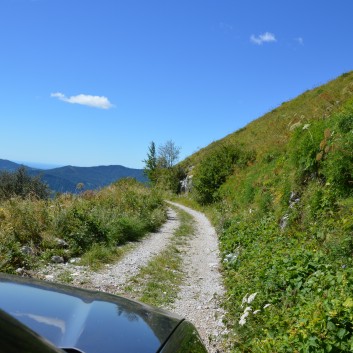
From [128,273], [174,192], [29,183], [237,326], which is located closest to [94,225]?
[128,273]

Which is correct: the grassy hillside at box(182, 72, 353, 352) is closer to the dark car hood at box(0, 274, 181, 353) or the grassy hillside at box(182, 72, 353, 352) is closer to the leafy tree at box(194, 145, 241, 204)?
the dark car hood at box(0, 274, 181, 353)

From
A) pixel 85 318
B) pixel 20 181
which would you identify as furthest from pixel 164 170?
pixel 85 318

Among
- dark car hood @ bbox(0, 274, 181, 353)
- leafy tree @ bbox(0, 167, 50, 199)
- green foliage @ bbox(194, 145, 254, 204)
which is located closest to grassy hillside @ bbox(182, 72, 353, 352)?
dark car hood @ bbox(0, 274, 181, 353)

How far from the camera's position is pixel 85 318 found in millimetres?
2467

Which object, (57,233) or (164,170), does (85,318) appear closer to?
(57,233)

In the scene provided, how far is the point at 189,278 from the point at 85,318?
271 inches

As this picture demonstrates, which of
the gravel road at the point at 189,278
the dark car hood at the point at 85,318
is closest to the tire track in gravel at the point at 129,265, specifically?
the gravel road at the point at 189,278

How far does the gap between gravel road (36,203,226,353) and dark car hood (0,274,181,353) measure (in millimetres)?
3089

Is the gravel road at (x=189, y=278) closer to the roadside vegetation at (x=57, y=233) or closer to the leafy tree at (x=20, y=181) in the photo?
the roadside vegetation at (x=57, y=233)

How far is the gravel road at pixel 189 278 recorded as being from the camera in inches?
251

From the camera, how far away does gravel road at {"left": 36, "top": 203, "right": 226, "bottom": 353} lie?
6.39 metres

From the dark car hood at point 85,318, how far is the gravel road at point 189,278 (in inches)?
122

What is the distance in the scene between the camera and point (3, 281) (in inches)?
109

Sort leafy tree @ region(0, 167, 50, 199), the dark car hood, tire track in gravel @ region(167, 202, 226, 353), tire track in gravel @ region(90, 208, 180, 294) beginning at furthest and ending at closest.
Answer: leafy tree @ region(0, 167, 50, 199) → tire track in gravel @ region(90, 208, 180, 294) → tire track in gravel @ region(167, 202, 226, 353) → the dark car hood
